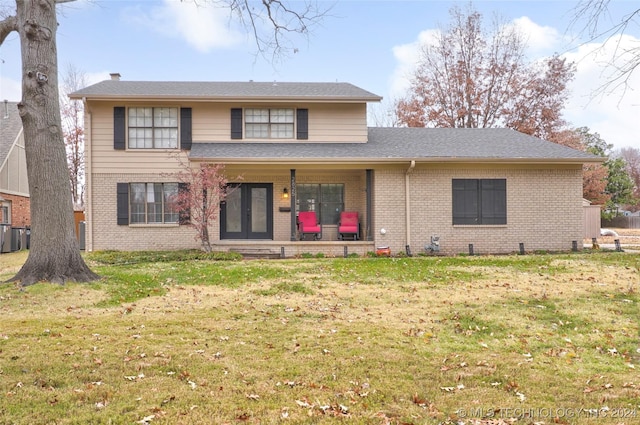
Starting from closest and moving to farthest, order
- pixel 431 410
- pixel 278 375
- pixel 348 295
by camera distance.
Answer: pixel 431 410 → pixel 278 375 → pixel 348 295

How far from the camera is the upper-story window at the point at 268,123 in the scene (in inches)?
580

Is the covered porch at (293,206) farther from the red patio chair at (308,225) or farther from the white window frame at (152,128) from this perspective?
the white window frame at (152,128)

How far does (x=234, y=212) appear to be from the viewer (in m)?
15.0

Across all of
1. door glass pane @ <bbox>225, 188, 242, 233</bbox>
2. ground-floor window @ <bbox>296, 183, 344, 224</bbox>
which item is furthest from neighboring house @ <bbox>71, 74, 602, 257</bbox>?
ground-floor window @ <bbox>296, 183, 344, 224</bbox>

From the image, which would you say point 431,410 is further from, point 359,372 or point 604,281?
point 604,281

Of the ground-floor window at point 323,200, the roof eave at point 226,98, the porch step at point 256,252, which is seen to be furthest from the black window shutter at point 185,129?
the ground-floor window at point 323,200

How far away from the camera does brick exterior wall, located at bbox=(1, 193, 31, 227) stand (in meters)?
21.5

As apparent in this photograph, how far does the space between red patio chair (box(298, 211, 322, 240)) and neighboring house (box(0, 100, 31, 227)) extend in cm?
1451

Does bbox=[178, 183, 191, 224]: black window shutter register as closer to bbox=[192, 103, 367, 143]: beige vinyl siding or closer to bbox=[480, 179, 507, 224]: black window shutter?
bbox=[192, 103, 367, 143]: beige vinyl siding

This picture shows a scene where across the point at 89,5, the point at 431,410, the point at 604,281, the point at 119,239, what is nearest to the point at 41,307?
the point at 431,410

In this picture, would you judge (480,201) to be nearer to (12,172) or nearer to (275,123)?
(275,123)

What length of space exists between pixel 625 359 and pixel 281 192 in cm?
1177

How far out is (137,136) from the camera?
1417cm

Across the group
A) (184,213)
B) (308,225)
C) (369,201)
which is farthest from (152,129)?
(369,201)
